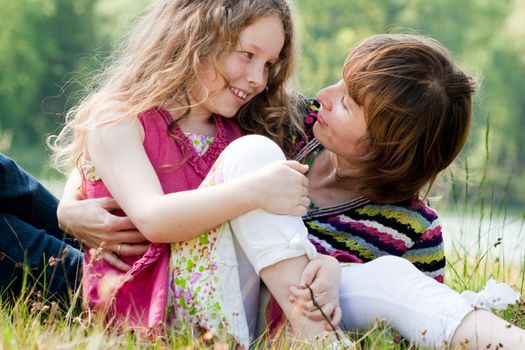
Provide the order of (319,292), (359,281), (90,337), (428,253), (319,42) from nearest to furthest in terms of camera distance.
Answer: (90,337) → (319,292) → (359,281) → (428,253) → (319,42)

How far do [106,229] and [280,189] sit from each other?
548 mm

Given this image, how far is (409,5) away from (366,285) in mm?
30106

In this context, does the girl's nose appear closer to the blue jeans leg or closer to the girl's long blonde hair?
the girl's long blonde hair

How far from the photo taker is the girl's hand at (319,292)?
1.93 m

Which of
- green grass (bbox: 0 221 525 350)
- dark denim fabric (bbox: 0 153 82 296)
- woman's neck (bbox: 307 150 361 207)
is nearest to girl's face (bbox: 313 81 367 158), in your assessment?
woman's neck (bbox: 307 150 361 207)

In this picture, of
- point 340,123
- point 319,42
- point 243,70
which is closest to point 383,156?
point 340,123

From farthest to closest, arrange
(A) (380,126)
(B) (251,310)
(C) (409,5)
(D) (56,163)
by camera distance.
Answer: (C) (409,5)
(D) (56,163)
(A) (380,126)
(B) (251,310)

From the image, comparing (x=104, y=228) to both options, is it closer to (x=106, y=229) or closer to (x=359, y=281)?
(x=106, y=229)

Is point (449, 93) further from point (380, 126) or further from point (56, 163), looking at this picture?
point (56, 163)

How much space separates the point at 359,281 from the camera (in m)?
2.10

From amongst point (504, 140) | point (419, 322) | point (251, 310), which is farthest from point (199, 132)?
point (504, 140)

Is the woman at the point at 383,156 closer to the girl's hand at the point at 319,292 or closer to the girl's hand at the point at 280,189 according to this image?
the girl's hand at the point at 319,292

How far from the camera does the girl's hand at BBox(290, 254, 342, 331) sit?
6.33 ft

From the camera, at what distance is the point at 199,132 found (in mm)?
2443
